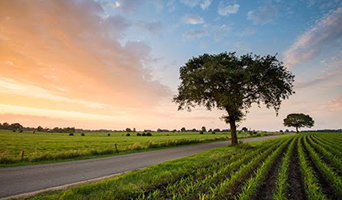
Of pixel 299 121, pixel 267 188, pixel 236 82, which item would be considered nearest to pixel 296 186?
pixel 267 188

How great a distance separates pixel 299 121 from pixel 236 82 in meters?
125

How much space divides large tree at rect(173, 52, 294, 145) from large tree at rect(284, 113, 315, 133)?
4702 inches

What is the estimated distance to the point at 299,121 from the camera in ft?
379

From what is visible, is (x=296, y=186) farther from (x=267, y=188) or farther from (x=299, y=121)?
(x=299, y=121)

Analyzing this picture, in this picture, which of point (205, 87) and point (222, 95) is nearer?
point (222, 95)

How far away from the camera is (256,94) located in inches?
910

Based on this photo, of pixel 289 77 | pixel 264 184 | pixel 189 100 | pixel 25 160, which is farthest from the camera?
pixel 189 100

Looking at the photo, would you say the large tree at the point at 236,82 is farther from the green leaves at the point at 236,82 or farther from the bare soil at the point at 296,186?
the bare soil at the point at 296,186

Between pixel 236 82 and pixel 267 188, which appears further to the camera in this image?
pixel 236 82

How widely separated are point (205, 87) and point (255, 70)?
6348 mm

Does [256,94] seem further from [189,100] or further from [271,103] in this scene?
[189,100]

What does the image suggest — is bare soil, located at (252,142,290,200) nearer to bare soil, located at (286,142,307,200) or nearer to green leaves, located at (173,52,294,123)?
bare soil, located at (286,142,307,200)

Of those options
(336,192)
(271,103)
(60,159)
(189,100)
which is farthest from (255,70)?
(60,159)

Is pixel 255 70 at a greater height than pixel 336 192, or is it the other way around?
pixel 255 70
